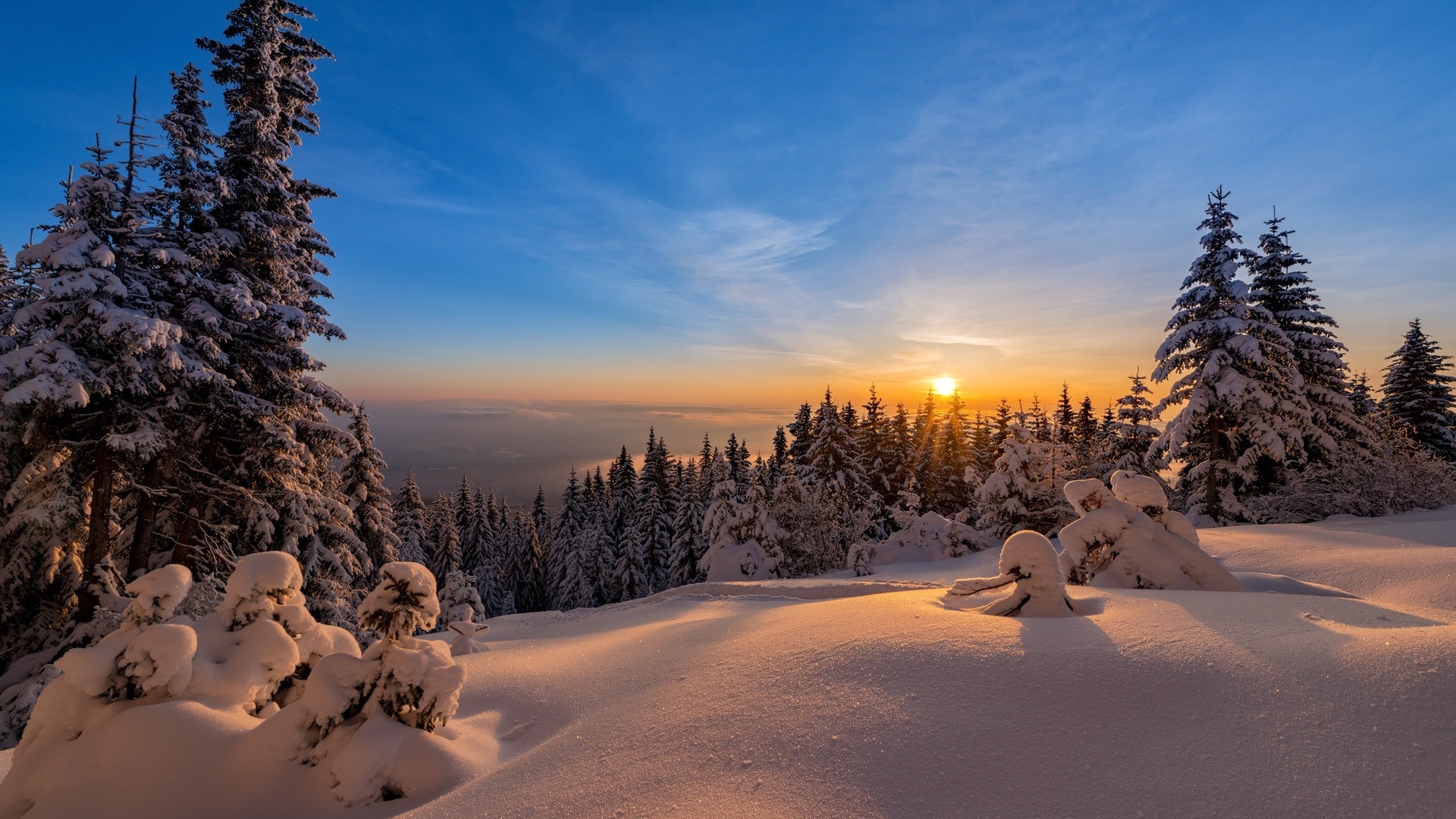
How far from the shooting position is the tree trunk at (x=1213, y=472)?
18594 millimetres

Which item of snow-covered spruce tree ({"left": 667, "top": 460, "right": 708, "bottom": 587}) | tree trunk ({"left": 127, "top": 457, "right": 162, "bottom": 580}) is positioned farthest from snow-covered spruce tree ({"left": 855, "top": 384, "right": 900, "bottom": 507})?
tree trunk ({"left": 127, "top": 457, "right": 162, "bottom": 580})

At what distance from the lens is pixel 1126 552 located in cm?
695

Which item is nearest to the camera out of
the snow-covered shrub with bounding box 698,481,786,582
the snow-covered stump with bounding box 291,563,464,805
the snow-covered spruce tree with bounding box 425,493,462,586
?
the snow-covered stump with bounding box 291,563,464,805

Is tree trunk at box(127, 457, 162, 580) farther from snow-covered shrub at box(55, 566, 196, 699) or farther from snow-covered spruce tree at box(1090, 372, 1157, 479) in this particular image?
snow-covered spruce tree at box(1090, 372, 1157, 479)

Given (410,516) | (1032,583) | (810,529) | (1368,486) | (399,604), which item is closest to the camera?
(399,604)

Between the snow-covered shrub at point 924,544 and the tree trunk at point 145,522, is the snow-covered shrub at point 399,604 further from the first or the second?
the snow-covered shrub at point 924,544

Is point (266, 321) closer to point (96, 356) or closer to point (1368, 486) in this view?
point (96, 356)

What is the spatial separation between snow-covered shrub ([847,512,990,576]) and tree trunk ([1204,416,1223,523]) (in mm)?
7221

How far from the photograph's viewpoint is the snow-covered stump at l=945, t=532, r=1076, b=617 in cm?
500

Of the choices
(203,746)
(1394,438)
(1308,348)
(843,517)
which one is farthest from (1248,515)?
(203,746)

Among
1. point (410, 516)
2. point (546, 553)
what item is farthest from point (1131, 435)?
point (546, 553)

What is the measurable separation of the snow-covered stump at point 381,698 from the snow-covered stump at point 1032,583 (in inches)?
184

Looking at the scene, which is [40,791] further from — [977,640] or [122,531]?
[122,531]

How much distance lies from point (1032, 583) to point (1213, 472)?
19.2 m
